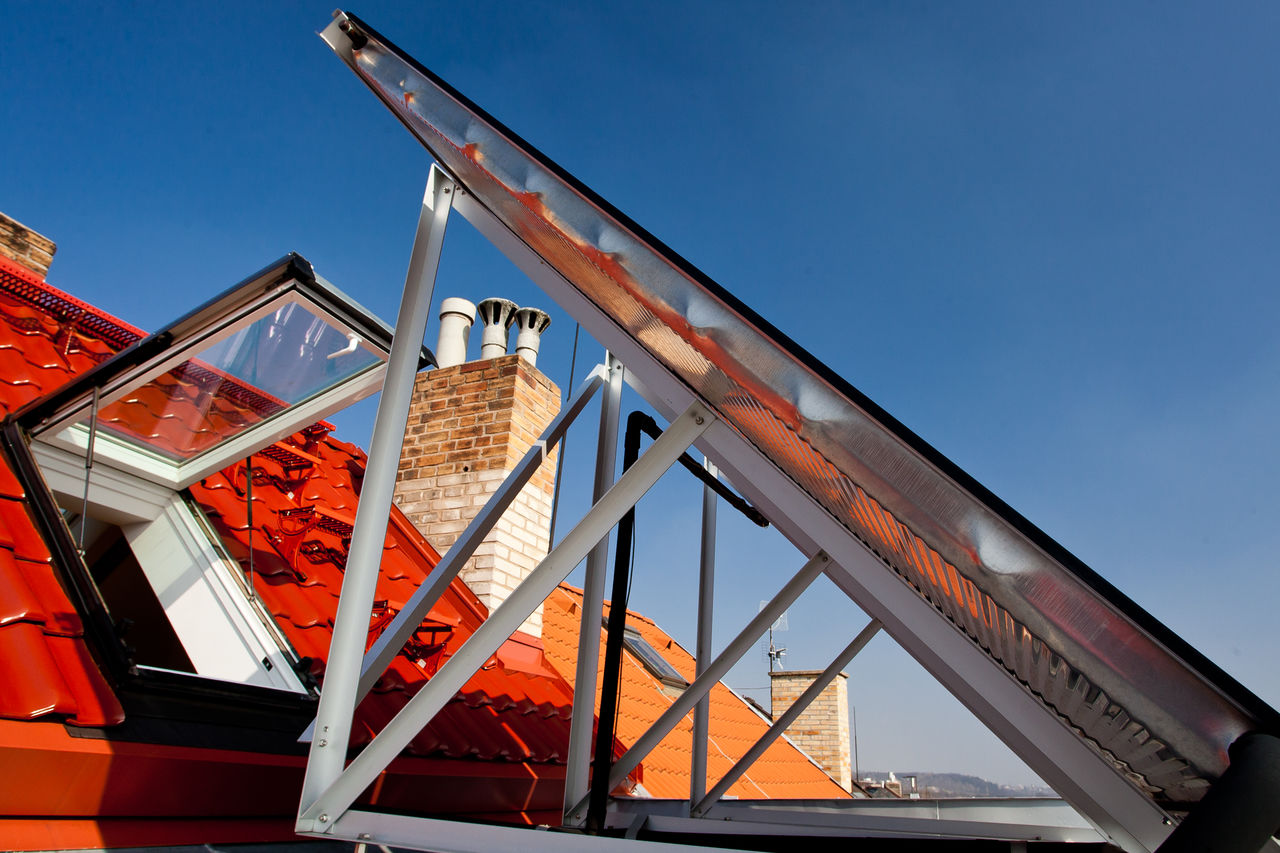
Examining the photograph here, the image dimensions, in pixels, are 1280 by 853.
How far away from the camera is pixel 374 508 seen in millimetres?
1858

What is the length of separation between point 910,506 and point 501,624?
3.07ft

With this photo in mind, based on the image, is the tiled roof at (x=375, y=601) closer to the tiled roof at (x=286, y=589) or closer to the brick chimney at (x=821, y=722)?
the tiled roof at (x=286, y=589)

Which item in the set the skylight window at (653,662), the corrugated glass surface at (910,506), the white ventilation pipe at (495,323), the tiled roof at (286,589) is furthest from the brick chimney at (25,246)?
the corrugated glass surface at (910,506)

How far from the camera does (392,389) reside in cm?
197

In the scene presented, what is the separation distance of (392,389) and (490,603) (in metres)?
3.28

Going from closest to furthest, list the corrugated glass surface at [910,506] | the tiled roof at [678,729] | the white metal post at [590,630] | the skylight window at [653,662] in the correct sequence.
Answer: the corrugated glass surface at [910,506] → the white metal post at [590,630] → the tiled roof at [678,729] → the skylight window at [653,662]

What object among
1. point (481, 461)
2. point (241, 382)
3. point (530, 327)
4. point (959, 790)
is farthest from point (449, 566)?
point (959, 790)

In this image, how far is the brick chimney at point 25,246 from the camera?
6.07 metres

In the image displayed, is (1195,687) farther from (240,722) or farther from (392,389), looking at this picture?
(240,722)

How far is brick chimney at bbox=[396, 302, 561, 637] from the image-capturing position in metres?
5.37

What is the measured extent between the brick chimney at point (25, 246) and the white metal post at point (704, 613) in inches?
216

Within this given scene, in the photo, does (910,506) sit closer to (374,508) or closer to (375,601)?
(374,508)

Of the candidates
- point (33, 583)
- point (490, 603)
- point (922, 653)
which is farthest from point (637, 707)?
point (33, 583)

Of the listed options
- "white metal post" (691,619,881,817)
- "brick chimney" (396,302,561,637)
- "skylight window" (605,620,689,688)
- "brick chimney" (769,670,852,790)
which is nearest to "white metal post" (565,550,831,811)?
"white metal post" (691,619,881,817)
